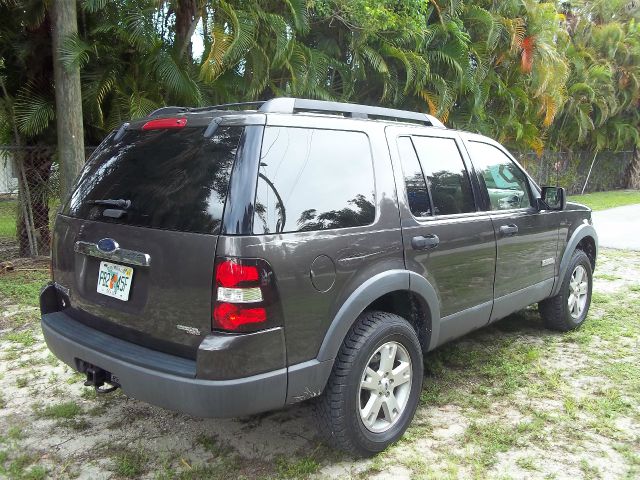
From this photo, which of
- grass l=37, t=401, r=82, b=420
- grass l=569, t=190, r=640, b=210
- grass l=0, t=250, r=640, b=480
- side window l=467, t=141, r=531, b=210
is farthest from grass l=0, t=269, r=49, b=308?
grass l=569, t=190, r=640, b=210

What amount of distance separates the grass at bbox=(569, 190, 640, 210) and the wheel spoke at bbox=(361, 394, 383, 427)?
14704 mm

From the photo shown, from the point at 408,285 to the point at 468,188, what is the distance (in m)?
1.07

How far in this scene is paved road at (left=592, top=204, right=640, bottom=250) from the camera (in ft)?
32.6

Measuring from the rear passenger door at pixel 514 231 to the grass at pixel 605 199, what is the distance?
12.6 metres

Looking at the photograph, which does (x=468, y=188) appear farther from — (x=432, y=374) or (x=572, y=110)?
(x=572, y=110)

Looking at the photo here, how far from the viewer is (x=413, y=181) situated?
334cm

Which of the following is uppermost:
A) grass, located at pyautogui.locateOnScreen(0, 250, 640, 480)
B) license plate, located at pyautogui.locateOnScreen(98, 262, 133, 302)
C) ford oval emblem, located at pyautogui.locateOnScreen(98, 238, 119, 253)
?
ford oval emblem, located at pyautogui.locateOnScreen(98, 238, 119, 253)

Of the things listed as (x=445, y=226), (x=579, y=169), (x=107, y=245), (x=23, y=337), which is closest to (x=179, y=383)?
(x=107, y=245)

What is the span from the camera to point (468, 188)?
383cm

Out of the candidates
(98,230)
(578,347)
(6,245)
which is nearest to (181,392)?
(98,230)

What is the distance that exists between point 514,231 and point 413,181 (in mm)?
1145

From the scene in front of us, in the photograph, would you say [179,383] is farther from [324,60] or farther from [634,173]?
[634,173]

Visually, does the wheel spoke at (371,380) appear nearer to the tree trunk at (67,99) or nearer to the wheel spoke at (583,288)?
the wheel spoke at (583,288)

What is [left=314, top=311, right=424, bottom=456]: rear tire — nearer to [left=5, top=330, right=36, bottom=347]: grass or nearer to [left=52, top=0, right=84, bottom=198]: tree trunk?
[left=5, top=330, right=36, bottom=347]: grass
